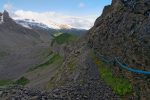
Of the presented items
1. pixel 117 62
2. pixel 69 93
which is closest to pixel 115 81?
pixel 117 62

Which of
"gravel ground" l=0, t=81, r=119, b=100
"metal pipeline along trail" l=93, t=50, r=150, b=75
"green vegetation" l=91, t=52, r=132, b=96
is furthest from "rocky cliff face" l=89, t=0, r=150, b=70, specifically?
"gravel ground" l=0, t=81, r=119, b=100

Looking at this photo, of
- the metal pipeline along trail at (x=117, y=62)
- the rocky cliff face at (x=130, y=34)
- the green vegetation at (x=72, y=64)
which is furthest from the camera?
the green vegetation at (x=72, y=64)

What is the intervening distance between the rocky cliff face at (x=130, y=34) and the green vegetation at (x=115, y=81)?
3.35 ft

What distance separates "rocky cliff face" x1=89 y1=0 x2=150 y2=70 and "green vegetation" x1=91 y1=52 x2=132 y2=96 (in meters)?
1.02

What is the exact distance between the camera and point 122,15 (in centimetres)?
2527

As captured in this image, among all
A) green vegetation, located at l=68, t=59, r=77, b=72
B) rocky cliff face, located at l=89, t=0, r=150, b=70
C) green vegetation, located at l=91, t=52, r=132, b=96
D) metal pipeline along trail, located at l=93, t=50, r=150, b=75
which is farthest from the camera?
green vegetation, located at l=68, t=59, r=77, b=72

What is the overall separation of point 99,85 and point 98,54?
25.6 feet

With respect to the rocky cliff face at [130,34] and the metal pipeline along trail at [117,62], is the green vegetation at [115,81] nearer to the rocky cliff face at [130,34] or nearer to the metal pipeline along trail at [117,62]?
the metal pipeline along trail at [117,62]

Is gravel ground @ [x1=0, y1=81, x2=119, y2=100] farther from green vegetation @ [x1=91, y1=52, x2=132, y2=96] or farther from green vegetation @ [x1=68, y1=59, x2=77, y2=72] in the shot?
green vegetation @ [x1=68, y1=59, x2=77, y2=72]

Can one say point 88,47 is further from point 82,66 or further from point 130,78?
point 130,78

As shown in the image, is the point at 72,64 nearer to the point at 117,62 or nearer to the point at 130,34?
the point at 117,62

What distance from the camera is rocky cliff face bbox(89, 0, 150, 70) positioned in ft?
61.6

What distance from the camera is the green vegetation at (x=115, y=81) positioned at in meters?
20.0

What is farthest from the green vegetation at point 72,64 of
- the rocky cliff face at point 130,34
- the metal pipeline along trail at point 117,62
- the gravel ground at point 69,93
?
the gravel ground at point 69,93
